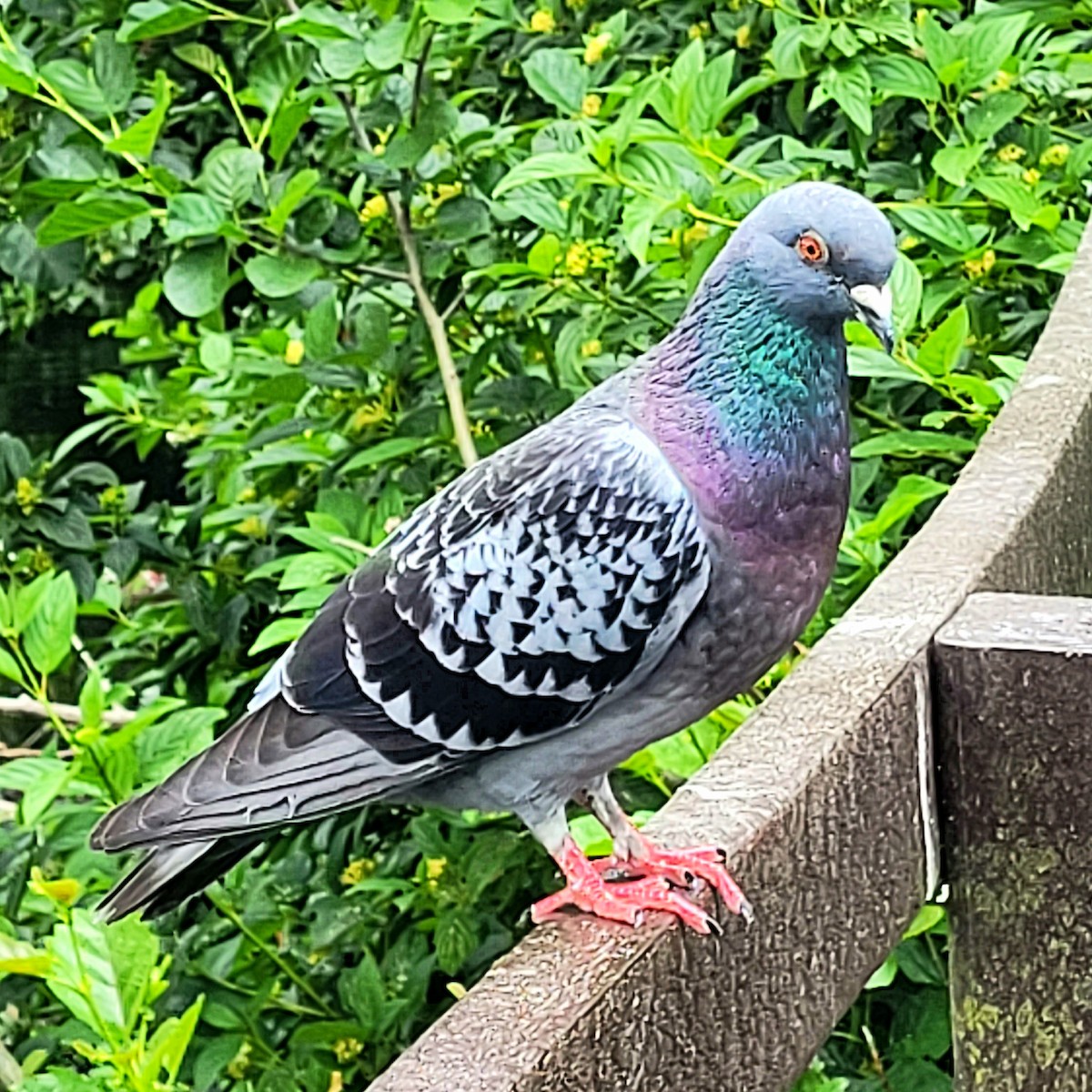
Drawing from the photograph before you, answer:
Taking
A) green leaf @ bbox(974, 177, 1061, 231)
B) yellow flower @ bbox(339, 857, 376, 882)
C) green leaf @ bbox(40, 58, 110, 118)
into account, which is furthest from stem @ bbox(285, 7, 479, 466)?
green leaf @ bbox(974, 177, 1061, 231)

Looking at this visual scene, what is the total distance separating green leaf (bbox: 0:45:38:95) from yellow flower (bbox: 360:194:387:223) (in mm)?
427

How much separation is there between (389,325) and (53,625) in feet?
1.97

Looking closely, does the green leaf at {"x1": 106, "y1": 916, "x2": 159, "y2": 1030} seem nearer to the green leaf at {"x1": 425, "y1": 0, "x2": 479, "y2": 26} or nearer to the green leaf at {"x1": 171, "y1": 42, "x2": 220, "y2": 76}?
the green leaf at {"x1": 425, "y1": 0, "x2": 479, "y2": 26}

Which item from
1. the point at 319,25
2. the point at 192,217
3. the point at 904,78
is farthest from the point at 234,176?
the point at 904,78

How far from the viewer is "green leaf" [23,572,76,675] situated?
1.84m

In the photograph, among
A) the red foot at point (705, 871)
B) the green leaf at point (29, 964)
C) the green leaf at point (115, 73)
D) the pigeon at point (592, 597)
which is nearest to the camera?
the red foot at point (705, 871)

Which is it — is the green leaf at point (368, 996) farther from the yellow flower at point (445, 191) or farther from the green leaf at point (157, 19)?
the green leaf at point (157, 19)

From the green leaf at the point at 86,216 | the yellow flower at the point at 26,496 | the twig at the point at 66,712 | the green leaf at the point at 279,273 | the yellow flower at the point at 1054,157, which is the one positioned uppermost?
the green leaf at the point at 86,216

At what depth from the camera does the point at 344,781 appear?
166cm

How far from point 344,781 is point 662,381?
43cm

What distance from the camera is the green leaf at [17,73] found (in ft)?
6.68

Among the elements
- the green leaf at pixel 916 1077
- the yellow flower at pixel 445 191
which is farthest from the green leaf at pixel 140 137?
the green leaf at pixel 916 1077

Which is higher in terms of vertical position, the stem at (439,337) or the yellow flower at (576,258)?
the yellow flower at (576,258)

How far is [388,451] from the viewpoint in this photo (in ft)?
7.13
